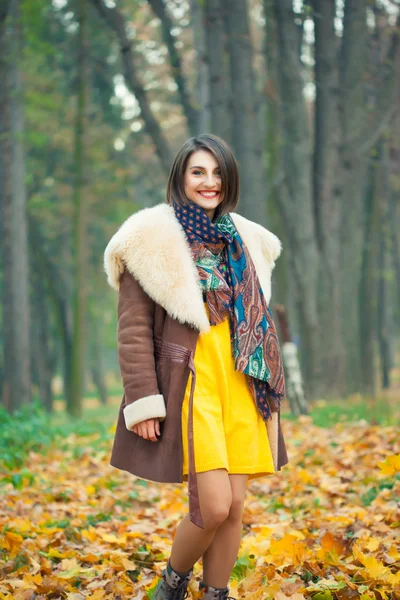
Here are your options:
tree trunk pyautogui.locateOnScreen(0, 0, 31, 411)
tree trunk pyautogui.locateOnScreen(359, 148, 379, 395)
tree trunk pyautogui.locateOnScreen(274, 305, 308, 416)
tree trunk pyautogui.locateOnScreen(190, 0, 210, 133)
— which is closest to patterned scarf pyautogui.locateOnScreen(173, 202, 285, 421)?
tree trunk pyautogui.locateOnScreen(274, 305, 308, 416)

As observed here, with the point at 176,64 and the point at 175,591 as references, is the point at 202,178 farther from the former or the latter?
the point at 176,64

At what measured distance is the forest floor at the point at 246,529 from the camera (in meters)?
4.01

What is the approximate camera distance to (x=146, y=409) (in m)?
3.63

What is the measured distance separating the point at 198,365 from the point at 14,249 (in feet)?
40.7

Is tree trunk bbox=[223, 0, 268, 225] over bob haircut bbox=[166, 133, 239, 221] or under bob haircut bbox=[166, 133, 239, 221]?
over

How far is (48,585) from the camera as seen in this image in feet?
13.7

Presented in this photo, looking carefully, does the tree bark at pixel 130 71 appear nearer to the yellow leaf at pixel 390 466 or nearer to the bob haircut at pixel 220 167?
the yellow leaf at pixel 390 466

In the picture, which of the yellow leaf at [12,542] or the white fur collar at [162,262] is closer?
the white fur collar at [162,262]

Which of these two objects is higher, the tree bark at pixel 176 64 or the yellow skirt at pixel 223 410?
the tree bark at pixel 176 64

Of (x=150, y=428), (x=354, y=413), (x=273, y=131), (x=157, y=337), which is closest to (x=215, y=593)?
(x=150, y=428)

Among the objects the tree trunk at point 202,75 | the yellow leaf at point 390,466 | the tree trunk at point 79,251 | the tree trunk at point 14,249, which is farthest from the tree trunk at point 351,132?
the yellow leaf at point 390,466

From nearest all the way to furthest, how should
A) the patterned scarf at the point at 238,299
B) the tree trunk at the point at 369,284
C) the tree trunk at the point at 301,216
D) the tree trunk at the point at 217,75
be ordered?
the patterned scarf at the point at 238,299 → the tree trunk at the point at 217,75 → the tree trunk at the point at 301,216 → the tree trunk at the point at 369,284

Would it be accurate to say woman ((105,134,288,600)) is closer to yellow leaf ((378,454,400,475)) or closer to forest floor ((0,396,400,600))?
forest floor ((0,396,400,600))

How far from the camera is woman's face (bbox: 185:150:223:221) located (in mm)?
3926
